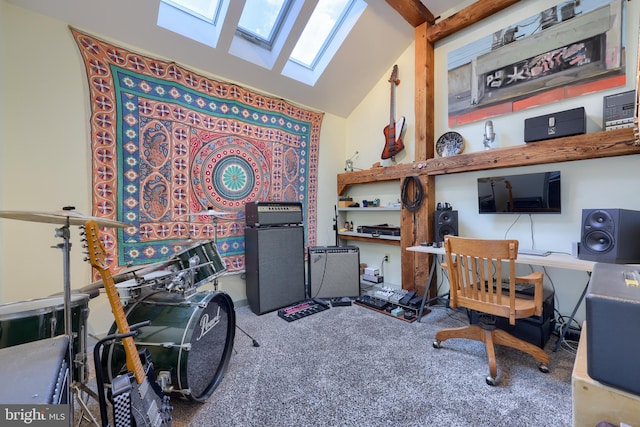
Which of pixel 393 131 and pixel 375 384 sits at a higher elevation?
pixel 393 131

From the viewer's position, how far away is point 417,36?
2844 mm

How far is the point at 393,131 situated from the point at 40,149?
3335 mm

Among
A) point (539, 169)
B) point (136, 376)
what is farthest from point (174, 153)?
point (539, 169)

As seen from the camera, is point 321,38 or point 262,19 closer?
point 262,19

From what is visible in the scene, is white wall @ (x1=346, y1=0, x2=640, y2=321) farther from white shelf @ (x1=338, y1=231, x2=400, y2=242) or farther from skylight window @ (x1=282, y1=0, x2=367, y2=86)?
skylight window @ (x1=282, y1=0, x2=367, y2=86)

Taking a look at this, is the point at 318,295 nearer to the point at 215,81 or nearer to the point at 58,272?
the point at 58,272

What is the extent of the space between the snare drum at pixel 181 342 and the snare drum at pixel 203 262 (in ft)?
0.58

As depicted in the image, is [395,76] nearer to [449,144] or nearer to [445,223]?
[449,144]

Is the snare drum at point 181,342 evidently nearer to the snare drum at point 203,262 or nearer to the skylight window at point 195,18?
the snare drum at point 203,262

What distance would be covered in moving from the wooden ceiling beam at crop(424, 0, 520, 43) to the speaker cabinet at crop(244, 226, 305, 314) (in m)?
2.69

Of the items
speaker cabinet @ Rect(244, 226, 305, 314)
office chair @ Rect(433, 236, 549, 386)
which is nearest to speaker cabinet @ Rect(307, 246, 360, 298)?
speaker cabinet @ Rect(244, 226, 305, 314)

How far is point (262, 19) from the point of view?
265 centimetres

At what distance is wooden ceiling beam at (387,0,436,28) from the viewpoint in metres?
2.51

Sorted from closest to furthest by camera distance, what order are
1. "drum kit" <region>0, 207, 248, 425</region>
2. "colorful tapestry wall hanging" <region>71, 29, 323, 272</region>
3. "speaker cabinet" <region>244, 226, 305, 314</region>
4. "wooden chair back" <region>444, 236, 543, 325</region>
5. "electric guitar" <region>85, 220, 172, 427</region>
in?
"electric guitar" <region>85, 220, 172, 427</region> → "drum kit" <region>0, 207, 248, 425</region> → "wooden chair back" <region>444, 236, 543, 325</region> → "colorful tapestry wall hanging" <region>71, 29, 323, 272</region> → "speaker cabinet" <region>244, 226, 305, 314</region>
